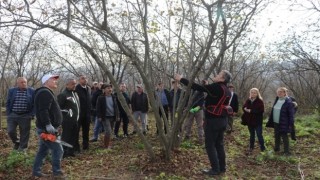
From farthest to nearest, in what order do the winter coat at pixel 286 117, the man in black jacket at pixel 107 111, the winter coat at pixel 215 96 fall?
1. the man in black jacket at pixel 107 111
2. the winter coat at pixel 286 117
3. the winter coat at pixel 215 96

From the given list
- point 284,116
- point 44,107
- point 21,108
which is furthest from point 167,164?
point 21,108

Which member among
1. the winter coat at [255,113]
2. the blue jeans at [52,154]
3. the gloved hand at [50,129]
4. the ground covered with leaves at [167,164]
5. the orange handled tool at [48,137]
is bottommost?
the ground covered with leaves at [167,164]

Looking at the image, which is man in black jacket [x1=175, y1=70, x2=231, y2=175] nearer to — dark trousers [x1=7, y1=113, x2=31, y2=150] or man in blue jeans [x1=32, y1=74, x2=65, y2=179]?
man in blue jeans [x1=32, y1=74, x2=65, y2=179]

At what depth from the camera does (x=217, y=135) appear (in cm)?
610

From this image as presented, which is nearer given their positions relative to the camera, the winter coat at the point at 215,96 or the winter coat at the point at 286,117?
the winter coat at the point at 215,96

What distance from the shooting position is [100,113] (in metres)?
8.72

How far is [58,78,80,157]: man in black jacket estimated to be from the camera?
7367mm

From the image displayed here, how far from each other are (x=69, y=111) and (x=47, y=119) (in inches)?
78.3

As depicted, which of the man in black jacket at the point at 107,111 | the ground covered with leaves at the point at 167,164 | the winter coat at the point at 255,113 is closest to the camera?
the ground covered with leaves at the point at 167,164

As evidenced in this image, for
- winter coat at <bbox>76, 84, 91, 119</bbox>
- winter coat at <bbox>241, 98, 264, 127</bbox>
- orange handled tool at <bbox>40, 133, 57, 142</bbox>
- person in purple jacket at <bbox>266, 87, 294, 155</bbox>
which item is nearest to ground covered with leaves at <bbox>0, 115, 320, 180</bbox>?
person in purple jacket at <bbox>266, 87, 294, 155</bbox>

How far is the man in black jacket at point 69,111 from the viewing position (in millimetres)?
7367

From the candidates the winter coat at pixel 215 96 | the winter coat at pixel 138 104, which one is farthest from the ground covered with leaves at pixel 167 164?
the winter coat at pixel 138 104

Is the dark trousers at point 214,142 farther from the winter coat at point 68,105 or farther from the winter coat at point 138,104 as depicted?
the winter coat at point 138,104

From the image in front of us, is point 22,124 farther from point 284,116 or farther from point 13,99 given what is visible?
point 284,116
